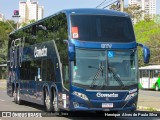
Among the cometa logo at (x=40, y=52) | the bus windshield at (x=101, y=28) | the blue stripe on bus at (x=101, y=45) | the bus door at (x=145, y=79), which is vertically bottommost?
the bus door at (x=145, y=79)

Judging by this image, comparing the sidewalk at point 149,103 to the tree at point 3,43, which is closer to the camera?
the sidewalk at point 149,103

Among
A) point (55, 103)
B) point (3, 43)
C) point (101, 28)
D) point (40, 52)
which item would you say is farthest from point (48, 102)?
point (3, 43)

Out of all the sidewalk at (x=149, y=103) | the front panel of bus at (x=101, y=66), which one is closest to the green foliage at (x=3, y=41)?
the sidewalk at (x=149, y=103)

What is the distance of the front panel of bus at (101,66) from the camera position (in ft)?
47.4

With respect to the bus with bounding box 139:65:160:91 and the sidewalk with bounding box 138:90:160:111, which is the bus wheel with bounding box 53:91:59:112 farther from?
the bus with bounding box 139:65:160:91

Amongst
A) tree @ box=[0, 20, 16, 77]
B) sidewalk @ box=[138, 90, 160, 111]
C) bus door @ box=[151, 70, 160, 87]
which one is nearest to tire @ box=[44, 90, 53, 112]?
sidewalk @ box=[138, 90, 160, 111]

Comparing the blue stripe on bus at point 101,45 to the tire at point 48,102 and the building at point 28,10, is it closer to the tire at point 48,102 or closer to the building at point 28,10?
the tire at point 48,102

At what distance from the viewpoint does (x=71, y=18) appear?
1531cm

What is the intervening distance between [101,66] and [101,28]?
4.66ft

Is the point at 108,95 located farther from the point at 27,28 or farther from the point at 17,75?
the point at 17,75

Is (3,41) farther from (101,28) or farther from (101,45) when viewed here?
(101,45)

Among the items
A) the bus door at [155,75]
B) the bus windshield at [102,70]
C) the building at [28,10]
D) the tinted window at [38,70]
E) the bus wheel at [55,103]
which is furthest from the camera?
the building at [28,10]

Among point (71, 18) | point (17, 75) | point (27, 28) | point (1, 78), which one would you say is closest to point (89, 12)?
point (71, 18)

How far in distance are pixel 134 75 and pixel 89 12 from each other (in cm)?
276
